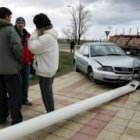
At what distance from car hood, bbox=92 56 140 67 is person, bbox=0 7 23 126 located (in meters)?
4.75

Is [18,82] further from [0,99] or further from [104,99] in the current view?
[104,99]

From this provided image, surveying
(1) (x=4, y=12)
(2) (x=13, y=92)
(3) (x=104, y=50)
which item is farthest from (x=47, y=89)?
(3) (x=104, y=50)

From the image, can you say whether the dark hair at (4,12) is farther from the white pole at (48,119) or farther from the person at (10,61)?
the white pole at (48,119)

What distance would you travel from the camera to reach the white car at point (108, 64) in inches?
360

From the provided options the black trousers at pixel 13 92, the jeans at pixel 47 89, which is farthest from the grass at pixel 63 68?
the black trousers at pixel 13 92

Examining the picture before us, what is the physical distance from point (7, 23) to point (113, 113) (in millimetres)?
2906

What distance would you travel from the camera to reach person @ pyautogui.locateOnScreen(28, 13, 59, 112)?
5008 mm

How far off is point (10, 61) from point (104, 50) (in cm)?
636

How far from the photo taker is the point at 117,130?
531cm

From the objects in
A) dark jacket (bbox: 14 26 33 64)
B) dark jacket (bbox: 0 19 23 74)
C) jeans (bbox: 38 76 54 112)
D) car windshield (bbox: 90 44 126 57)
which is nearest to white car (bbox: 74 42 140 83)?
car windshield (bbox: 90 44 126 57)

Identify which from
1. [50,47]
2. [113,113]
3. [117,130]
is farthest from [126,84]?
[50,47]

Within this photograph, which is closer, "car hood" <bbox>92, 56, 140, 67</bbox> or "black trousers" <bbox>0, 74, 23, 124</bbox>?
"black trousers" <bbox>0, 74, 23, 124</bbox>

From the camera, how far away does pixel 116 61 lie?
9562 millimetres

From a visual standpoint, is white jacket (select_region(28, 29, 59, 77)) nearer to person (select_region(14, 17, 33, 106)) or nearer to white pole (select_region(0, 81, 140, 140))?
person (select_region(14, 17, 33, 106))
